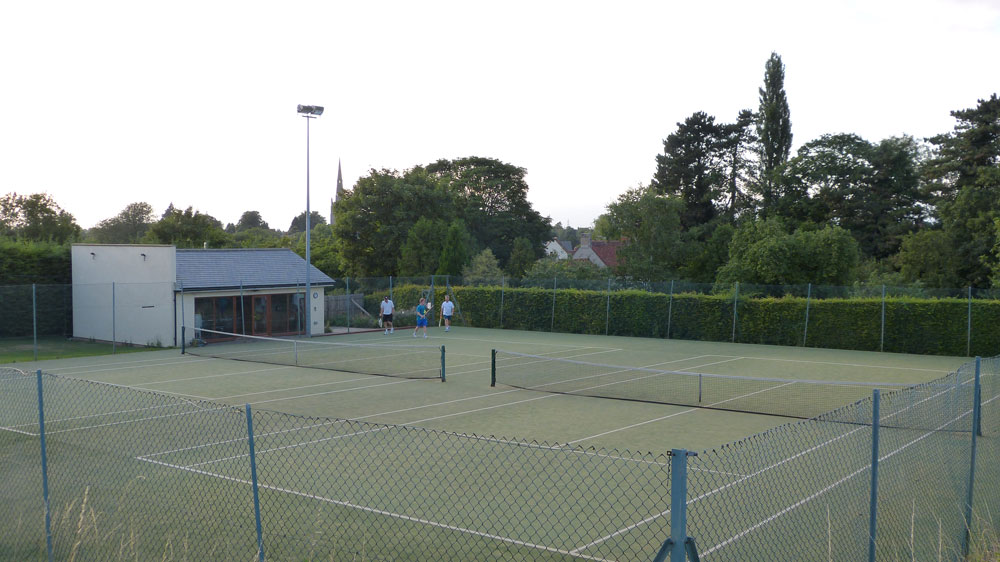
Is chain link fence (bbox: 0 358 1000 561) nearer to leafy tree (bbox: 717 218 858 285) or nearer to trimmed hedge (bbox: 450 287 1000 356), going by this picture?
trimmed hedge (bbox: 450 287 1000 356)

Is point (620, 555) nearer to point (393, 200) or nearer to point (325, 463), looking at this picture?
point (325, 463)

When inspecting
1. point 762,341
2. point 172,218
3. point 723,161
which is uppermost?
point 723,161

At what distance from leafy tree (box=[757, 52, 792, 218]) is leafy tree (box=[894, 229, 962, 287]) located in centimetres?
1413

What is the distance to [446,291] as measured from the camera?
40.0 metres

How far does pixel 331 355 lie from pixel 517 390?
9808 mm

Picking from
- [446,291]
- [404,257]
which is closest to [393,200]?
[404,257]

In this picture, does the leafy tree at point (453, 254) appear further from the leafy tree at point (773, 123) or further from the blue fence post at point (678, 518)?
the blue fence post at point (678, 518)

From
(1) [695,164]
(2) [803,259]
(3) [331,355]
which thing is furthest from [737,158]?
(3) [331,355]

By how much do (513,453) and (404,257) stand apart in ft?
133

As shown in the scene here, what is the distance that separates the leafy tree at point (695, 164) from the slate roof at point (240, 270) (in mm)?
36164

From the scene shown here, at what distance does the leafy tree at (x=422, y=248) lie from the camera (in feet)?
167

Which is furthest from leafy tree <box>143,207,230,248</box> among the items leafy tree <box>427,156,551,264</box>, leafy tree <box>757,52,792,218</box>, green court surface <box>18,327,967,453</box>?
leafy tree <box>757,52,792,218</box>

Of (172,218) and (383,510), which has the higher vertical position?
(172,218)

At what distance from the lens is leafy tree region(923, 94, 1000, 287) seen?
43281mm
